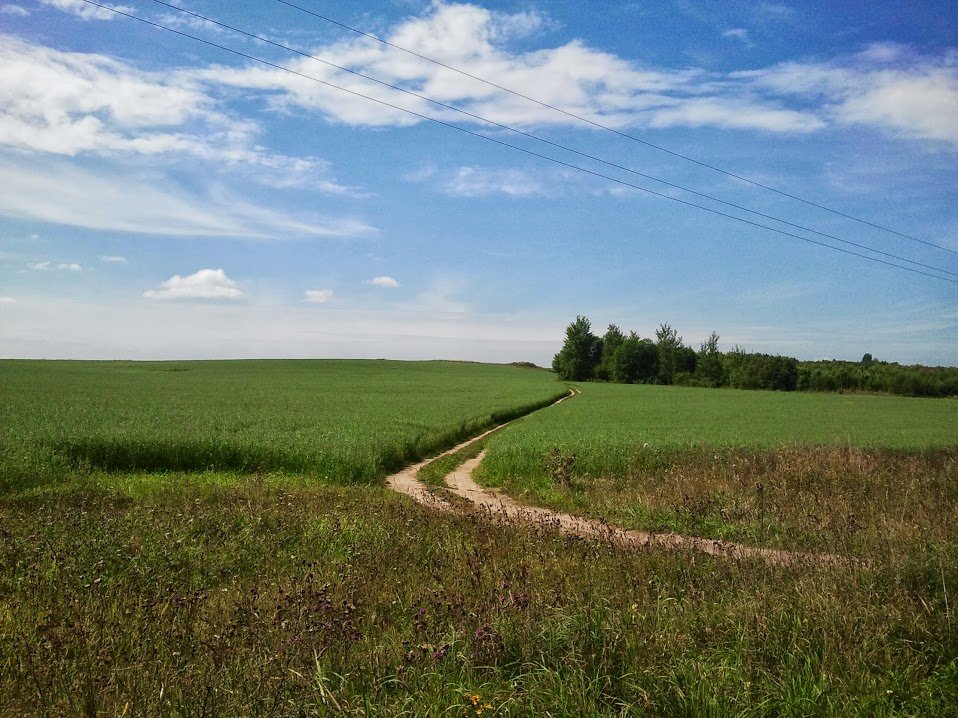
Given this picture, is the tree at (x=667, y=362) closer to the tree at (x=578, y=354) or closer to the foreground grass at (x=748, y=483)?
the tree at (x=578, y=354)

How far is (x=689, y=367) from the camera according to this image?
11450cm

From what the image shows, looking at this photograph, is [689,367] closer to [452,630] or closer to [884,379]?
[884,379]

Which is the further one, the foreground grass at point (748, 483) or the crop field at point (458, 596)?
the foreground grass at point (748, 483)

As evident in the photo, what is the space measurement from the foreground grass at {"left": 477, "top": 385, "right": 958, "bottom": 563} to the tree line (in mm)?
78311

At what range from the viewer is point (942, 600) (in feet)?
23.2

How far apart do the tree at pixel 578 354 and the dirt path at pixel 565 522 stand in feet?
288

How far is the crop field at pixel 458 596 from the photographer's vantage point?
199 inches

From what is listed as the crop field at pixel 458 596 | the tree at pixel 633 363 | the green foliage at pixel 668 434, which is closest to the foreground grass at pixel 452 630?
the crop field at pixel 458 596

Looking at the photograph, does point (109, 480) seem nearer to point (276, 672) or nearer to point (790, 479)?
point (276, 672)

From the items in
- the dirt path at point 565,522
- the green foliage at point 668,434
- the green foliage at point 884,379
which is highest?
the green foliage at point 884,379

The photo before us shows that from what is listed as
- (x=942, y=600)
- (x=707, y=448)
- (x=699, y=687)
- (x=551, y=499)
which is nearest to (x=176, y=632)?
(x=699, y=687)

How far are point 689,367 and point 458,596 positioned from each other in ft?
373

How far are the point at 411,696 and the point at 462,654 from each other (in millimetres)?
675

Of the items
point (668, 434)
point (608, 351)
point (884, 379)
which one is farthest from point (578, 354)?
point (668, 434)
